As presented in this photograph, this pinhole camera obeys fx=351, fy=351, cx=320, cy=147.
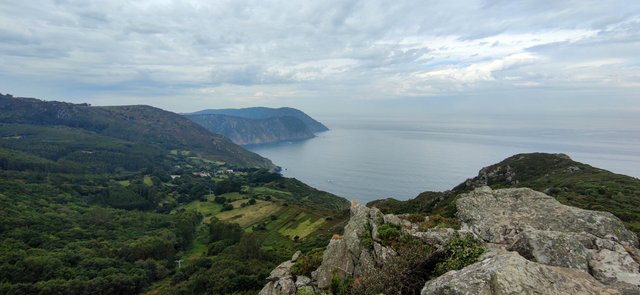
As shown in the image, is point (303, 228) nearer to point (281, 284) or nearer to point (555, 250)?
point (281, 284)

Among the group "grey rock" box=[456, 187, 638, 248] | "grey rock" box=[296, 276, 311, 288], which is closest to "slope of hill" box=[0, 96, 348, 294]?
"grey rock" box=[296, 276, 311, 288]

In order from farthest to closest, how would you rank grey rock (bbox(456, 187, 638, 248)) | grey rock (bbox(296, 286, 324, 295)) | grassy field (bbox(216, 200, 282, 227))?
grassy field (bbox(216, 200, 282, 227)), grey rock (bbox(296, 286, 324, 295)), grey rock (bbox(456, 187, 638, 248))

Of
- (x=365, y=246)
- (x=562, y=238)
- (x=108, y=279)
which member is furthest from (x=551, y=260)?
(x=108, y=279)

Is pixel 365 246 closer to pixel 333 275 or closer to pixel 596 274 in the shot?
pixel 333 275

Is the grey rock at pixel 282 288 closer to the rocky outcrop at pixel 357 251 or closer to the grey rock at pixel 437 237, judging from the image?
the rocky outcrop at pixel 357 251

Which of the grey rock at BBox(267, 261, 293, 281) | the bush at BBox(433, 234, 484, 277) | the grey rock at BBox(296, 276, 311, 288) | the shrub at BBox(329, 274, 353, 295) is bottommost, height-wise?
the grey rock at BBox(267, 261, 293, 281)

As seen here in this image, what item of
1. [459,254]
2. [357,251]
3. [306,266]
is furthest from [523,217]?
[306,266]

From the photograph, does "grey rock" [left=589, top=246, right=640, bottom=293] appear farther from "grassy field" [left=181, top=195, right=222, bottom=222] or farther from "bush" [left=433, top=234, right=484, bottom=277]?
"grassy field" [left=181, top=195, right=222, bottom=222]
